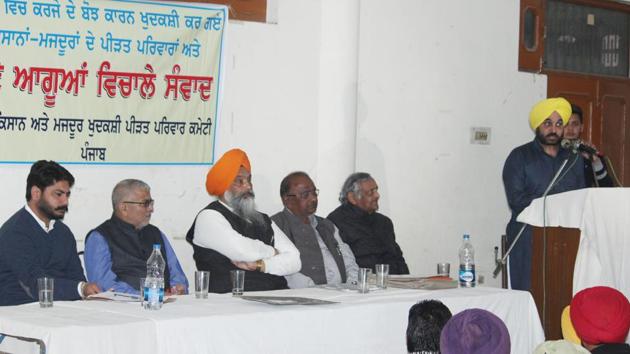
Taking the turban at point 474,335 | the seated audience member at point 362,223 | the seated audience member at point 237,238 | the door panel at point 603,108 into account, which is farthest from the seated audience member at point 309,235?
the turban at point 474,335

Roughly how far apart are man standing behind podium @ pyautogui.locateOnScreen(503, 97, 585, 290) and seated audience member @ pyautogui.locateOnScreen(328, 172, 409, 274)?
96 cm

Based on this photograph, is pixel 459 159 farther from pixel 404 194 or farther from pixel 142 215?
pixel 142 215

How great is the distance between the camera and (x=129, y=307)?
4.43 m

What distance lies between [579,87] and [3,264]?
5.53 metres

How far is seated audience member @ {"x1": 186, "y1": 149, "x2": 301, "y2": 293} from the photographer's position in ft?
18.5

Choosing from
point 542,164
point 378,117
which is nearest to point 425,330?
point 542,164

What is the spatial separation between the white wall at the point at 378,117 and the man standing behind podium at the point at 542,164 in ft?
3.21

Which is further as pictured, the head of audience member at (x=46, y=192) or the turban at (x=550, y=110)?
the turban at (x=550, y=110)

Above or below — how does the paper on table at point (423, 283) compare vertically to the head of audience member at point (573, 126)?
below

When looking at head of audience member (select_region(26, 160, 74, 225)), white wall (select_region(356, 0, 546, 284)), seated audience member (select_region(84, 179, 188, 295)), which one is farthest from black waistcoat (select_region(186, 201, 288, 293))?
white wall (select_region(356, 0, 546, 284))

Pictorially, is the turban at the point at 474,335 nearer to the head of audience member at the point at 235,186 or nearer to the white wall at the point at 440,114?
the head of audience member at the point at 235,186

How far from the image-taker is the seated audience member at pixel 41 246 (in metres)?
5.21

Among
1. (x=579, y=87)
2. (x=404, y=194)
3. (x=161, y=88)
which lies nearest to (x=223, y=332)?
(x=161, y=88)

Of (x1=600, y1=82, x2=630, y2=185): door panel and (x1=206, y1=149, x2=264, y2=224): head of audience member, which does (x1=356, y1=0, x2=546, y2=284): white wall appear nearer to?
(x1=600, y1=82, x2=630, y2=185): door panel
